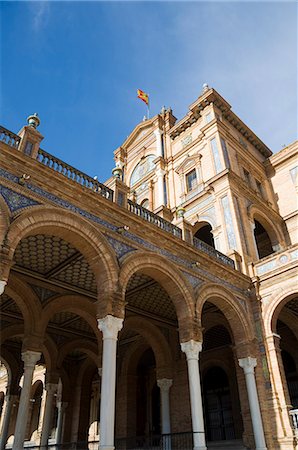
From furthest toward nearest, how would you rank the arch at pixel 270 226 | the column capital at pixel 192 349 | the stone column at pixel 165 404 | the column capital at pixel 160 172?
the column capital at pixel 160 172
the arch at pixel 270 226
the stone column at pixel 165 404
the column capital at pixel 192 349

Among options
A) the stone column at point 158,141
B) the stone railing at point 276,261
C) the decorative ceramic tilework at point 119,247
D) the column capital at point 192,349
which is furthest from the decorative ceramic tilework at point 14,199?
the stone column at point 158,141

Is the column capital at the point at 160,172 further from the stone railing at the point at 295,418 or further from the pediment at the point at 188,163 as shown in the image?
the stone railing at the point at 295,418

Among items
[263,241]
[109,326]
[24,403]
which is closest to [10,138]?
[109,326]

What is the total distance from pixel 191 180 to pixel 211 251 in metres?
7.72

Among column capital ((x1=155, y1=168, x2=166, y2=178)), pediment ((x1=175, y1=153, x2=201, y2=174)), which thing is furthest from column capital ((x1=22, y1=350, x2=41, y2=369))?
column capital ((x1=155, y1=168, x2=166, y2=178))

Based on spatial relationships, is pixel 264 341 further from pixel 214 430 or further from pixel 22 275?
pixel 22 275

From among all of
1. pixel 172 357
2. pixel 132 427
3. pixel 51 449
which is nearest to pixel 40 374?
pixel 51 449

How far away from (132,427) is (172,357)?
3689 mm

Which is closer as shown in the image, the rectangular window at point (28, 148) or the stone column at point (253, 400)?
the rectangular window at point (28, 148)

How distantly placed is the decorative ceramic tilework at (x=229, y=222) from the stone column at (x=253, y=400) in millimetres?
5107

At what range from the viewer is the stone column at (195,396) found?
977cm

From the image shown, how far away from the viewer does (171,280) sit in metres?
11.6

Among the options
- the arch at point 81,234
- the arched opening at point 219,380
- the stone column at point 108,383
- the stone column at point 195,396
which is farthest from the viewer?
the arched opening at point 219,380

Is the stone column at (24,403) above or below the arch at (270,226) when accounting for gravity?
below
